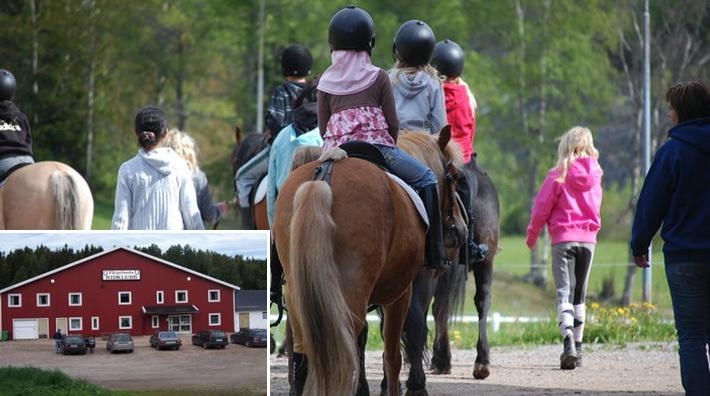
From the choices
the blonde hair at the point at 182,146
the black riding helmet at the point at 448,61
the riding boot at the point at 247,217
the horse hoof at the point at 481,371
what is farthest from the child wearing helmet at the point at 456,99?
the blonde hair at the point at 182,146

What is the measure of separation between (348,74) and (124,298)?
2.27m

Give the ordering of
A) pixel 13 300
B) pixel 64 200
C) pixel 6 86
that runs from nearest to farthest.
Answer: pixel 13 300 < pixel 64 200 < pixel 6 86

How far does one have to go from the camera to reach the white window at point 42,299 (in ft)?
25.1

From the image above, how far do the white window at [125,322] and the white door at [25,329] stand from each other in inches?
16.5

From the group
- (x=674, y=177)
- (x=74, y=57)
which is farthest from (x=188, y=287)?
(x=74, y=57)

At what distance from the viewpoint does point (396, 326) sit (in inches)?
367

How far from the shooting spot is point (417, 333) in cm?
1041

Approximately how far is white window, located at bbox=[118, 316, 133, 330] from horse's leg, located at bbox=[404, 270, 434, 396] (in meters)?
3.07

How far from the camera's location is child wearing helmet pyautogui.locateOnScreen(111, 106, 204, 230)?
10727 mm

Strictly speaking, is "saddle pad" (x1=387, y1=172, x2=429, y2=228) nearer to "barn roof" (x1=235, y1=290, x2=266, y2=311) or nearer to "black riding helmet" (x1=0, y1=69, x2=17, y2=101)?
"barn roof" (x1=235, y1=290, x2=266, y2=311)

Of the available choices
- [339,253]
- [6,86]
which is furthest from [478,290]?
[339,253]

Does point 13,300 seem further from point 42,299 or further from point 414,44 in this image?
point 414,44

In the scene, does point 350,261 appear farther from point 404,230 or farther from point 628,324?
point 628,324

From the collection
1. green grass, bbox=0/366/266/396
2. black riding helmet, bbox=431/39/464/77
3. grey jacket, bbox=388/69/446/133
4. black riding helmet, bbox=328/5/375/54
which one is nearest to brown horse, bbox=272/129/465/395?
green grass, bbox=0/366/266/396
